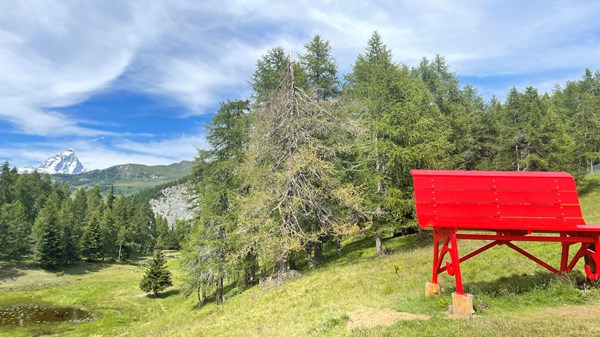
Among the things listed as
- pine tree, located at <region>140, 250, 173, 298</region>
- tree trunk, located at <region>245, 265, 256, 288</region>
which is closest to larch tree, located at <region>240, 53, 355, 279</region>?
tree trunk, located at <region>245, 265, 256, 288</region>

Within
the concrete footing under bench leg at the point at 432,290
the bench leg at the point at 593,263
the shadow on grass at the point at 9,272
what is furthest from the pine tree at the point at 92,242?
the bench leg at the point at 593,263

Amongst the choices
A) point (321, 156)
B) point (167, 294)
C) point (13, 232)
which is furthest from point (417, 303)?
point (13, 232)

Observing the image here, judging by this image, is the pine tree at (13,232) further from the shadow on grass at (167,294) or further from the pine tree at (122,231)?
the shadow on grass at (167,294)

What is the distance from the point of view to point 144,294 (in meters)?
53.5

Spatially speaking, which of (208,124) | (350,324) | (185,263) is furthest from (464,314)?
(185,263)

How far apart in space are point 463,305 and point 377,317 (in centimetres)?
243

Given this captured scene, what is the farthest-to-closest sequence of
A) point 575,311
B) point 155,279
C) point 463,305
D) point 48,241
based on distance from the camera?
point 48,241 → point 155,279 → point 463,305 → point 575,311

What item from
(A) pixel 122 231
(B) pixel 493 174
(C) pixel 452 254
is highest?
(B) pixel 493 174

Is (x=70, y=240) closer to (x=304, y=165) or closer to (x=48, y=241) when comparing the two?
(x=48, y=241)

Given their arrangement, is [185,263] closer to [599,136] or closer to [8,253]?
[599,136]

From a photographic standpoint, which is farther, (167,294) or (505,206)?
(167,294)

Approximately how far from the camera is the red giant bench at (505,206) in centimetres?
938

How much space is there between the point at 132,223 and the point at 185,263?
8521 cm

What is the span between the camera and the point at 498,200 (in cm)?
964
